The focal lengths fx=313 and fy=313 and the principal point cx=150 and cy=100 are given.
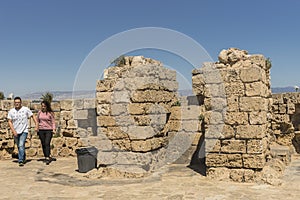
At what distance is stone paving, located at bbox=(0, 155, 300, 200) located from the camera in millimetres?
5133

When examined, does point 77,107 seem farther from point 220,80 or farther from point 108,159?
point 220,80

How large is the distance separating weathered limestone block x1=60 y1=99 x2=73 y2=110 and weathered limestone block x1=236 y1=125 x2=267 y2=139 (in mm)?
5884

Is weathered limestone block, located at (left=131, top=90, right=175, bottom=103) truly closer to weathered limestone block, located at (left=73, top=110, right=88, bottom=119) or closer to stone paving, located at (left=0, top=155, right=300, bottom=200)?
stone paving, located at (left=0, top=155, right=300, bottom=200)

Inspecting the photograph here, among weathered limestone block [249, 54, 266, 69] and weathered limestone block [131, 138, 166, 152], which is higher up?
weathered limestone block [249, 54, 266, 69]

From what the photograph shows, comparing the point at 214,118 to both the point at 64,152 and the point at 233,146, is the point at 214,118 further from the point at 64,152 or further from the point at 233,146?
the point at 64,152

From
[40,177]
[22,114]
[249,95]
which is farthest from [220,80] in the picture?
[22,114]

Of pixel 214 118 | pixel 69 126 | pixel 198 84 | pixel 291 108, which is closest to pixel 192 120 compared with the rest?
pixel 198 84

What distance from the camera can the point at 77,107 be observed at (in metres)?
10.1

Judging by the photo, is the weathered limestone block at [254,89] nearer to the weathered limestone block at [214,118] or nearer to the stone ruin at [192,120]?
the stone ruin at [192,120]

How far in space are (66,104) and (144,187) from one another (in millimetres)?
5390

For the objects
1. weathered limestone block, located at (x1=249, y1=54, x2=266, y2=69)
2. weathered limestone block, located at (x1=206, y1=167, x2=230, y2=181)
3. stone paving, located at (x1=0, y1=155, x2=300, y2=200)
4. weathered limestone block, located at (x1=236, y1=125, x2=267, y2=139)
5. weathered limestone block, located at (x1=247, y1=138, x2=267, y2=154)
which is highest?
weathered limestone block, located at (x1=249, y1=54, x2=266, y2=69)

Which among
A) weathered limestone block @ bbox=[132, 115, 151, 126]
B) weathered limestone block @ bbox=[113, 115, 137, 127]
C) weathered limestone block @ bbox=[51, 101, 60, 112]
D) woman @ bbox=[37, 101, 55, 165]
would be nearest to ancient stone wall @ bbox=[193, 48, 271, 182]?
weathered limestone block @ bbox=[132, 115, 151, 126]

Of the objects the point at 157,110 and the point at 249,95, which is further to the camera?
the point at 157,110

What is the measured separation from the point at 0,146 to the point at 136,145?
203 inches
